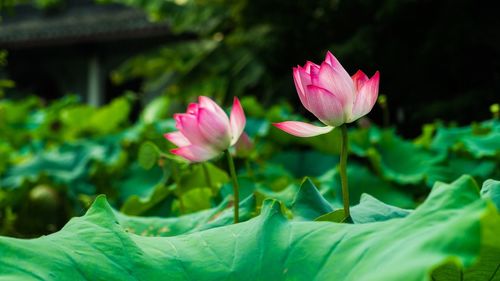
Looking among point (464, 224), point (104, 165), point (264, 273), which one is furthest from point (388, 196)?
point (464, 224)

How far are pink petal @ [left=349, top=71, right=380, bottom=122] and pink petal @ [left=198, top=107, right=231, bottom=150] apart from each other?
0.67 ft

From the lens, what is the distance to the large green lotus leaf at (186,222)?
1039 millimetres

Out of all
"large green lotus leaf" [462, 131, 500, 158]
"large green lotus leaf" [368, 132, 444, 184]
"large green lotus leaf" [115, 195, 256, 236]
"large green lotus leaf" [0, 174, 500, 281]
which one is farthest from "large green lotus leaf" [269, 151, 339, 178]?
"large green lotus leaf" [0, 174, 500, 281]

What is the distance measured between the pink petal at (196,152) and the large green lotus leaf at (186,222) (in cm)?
9

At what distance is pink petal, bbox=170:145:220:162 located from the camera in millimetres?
982

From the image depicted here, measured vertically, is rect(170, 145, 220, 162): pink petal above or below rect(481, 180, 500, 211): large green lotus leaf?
above

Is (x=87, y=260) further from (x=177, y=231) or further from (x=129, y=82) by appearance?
(x=129, y=82)

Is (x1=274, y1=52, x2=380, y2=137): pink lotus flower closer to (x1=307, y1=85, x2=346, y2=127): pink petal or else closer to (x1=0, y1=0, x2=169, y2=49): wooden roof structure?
(x1=307, y1=85, x2=346, y2=127): pink petal

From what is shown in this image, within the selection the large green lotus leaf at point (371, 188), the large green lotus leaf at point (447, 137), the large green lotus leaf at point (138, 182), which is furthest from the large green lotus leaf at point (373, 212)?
the large green lotus leaf at point (138, 182)

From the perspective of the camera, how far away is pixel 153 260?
28.8 inches

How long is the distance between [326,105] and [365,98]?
0.05 meters

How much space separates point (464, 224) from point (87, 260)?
36cm

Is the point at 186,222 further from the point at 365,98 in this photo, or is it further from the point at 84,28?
the point at 84,28

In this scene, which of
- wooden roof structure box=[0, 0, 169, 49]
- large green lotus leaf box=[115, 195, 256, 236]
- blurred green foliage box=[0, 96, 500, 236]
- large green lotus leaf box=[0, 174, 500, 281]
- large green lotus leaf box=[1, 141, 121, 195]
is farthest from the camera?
wooden roof structure box=[0, 0, 169, 49]
